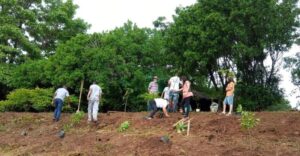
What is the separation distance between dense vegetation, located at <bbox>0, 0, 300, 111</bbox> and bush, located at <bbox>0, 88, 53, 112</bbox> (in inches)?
4.9

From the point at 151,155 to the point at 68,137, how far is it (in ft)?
16.9

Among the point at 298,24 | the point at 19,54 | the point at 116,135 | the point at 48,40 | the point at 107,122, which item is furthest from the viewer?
the point at 48,40

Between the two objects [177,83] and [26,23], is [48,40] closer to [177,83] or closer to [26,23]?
[26,23]

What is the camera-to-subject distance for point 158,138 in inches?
617

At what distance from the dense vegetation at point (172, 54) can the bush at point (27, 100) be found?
126 mm

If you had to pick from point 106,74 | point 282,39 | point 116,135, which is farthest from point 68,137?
point 282,39

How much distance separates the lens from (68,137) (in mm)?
18531

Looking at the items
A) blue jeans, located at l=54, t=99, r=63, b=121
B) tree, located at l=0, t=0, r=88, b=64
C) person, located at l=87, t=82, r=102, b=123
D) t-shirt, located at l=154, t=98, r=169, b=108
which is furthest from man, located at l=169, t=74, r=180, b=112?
tree, located at l=0, t=0, r=88, b=64

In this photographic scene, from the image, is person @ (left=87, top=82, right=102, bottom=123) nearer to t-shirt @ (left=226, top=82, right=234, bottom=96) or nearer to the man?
the man

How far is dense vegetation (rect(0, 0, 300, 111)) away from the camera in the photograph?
106 ft

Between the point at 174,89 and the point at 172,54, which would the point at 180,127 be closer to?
the point at 174,89

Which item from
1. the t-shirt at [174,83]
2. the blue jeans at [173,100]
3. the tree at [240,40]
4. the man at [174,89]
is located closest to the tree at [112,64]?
the tree at [240,40]

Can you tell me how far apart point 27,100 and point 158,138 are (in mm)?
17714

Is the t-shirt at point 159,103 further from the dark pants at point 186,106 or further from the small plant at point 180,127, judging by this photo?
the small plant at point 180,127
